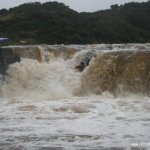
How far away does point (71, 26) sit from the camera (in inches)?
1406

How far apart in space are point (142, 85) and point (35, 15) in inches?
942

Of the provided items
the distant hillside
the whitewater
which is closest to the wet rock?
the whitewater

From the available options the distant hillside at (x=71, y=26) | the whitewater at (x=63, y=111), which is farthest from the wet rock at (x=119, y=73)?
the distant hillside at (x=71, y=26)

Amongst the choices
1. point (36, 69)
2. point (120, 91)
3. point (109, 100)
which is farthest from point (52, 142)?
point (36, 69)

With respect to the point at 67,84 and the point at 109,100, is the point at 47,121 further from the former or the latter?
the point at 67,84

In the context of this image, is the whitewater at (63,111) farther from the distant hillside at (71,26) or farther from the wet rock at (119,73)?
the distant hillside at (71,26)

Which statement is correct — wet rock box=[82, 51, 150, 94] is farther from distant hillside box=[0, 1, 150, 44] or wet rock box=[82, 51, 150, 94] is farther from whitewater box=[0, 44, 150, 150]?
distant hillside box=[0, 1, 150, 44]

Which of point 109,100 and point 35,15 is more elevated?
point 35,15

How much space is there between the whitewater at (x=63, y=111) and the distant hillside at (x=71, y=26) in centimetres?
1451

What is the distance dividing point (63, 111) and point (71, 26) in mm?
24518

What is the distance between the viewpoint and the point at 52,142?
8352 mm

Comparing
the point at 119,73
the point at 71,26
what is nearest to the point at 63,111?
the point at 119,73

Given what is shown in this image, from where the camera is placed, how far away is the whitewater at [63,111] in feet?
27.4

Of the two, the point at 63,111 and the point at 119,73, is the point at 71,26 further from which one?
the point at 63,111
